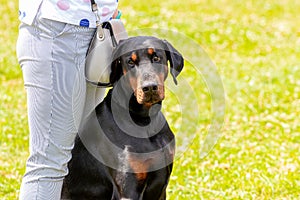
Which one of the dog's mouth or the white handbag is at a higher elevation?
the white handbag

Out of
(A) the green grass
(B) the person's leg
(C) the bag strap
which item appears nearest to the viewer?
(B) the person's leg

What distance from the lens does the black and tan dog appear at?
448cm

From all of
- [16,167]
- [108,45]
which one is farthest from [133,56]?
[16,167]

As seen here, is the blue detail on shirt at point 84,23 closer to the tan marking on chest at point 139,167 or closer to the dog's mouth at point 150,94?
the dog's mouth at point 150,94

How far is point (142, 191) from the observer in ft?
15.0

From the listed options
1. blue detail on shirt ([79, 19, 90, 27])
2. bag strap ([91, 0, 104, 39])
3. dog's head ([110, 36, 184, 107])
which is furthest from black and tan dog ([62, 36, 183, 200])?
blue detail on shirt ([79, 19, 90, 27])

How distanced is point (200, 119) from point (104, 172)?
4572 millimetres

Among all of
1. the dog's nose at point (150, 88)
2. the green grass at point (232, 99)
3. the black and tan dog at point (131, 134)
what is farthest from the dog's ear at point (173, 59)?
the green grass at point (232, 99)

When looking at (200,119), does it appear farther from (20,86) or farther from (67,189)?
(67,189)

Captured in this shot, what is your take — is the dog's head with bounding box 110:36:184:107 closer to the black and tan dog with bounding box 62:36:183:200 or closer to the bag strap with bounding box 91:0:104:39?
the black and tan dog with bounding box 62:36:183:200

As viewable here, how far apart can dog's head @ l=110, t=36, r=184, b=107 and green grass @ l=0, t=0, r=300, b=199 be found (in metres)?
2.06

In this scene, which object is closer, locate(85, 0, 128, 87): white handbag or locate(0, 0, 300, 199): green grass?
locate(85, 0, 128, 87): white handbag

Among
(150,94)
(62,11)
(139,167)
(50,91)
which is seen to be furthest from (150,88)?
(62,11)

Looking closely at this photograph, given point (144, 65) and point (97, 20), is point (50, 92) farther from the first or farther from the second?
point (144, 65)
